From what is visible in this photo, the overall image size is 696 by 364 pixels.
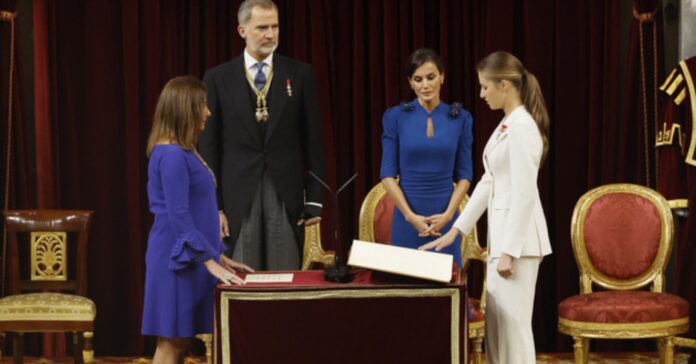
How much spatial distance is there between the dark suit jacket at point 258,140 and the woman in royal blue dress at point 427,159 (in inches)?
16.9

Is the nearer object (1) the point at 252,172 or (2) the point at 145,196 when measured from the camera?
(1) the point at 252,172

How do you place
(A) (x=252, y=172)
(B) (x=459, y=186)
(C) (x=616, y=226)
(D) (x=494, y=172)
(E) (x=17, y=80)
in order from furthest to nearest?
(E) (x=17, y=80), (C) (x=616, y=226), (B) (x=459, y=186), (A) (x=252, y=172), (D) (x=494, y=172)

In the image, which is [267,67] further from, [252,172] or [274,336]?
[274,336]

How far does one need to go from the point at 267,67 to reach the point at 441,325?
140cm

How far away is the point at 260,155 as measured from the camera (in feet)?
13.7

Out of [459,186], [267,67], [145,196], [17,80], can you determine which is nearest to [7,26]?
[17,80]

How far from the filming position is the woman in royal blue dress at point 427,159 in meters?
4.42

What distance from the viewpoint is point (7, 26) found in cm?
598

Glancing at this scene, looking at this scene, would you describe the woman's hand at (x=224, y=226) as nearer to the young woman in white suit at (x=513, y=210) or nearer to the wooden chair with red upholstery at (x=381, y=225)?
the young woman in white suit at (x=513, y=210)

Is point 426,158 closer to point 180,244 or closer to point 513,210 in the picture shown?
point 513,210

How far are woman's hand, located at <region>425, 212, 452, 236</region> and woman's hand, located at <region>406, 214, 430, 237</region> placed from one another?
0.02 m

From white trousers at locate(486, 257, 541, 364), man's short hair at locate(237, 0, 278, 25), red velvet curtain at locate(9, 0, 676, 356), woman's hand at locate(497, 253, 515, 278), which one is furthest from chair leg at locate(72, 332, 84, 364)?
woman's hand at locate(497, 253, 515, 278)

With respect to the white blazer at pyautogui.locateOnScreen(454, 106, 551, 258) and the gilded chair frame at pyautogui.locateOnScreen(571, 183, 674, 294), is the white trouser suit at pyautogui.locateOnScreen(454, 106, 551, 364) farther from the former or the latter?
the gilded chair frame at pyautogui.locateOnScreen(571, 183, 674, 294)

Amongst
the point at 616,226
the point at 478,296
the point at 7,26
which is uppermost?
the point at 7,26
